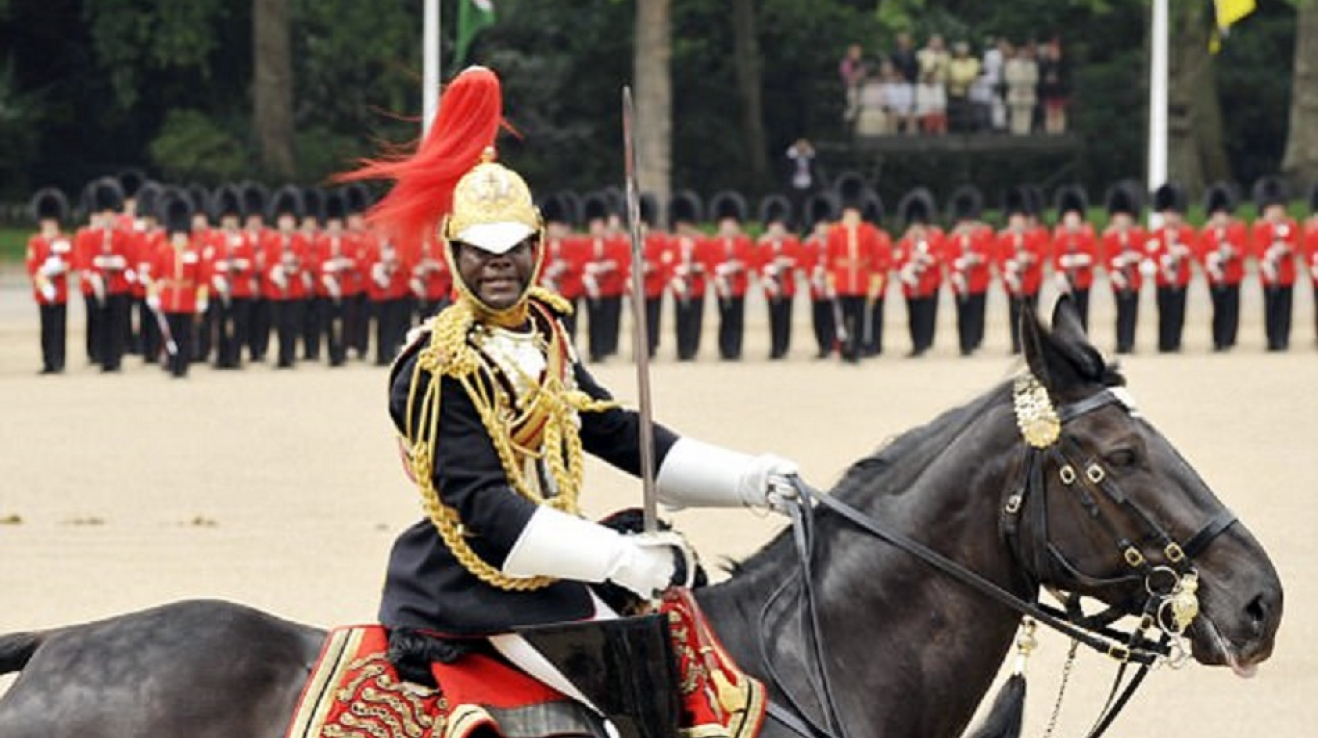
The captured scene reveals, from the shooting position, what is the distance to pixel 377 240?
5.25m

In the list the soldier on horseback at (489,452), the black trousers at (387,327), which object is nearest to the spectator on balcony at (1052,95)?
the black trousers at (387,327)

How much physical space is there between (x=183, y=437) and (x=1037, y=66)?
78.0ft

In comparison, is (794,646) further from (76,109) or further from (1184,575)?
(76,109)

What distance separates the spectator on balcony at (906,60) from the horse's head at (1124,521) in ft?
109

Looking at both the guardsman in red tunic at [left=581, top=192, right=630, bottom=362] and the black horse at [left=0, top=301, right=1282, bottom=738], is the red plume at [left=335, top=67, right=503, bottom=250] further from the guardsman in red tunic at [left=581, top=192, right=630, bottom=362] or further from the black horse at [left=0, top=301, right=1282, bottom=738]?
the guardsman in red tunic at [left=581, top=192, right=630, bottom=362]

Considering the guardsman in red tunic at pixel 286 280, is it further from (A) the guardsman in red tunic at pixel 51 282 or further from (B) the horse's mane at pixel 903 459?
(B) the horse's mane at pixel 903 459

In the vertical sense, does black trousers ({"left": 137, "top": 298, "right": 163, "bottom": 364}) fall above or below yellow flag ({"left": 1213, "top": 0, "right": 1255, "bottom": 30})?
below

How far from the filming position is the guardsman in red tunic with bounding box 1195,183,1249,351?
22.9 meters

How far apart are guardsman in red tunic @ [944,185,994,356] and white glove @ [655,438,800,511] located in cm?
1757

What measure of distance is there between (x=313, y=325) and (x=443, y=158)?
1788 centimetres

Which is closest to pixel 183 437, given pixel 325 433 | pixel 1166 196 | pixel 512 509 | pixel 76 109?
pixel 325 433

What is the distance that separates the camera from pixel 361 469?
580 inches

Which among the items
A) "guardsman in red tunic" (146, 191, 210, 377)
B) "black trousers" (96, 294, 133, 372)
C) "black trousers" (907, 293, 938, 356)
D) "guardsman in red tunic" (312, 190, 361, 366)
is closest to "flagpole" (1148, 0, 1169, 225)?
"black trousers" (907, 293, 938, 356)

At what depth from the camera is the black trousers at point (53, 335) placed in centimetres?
2108
